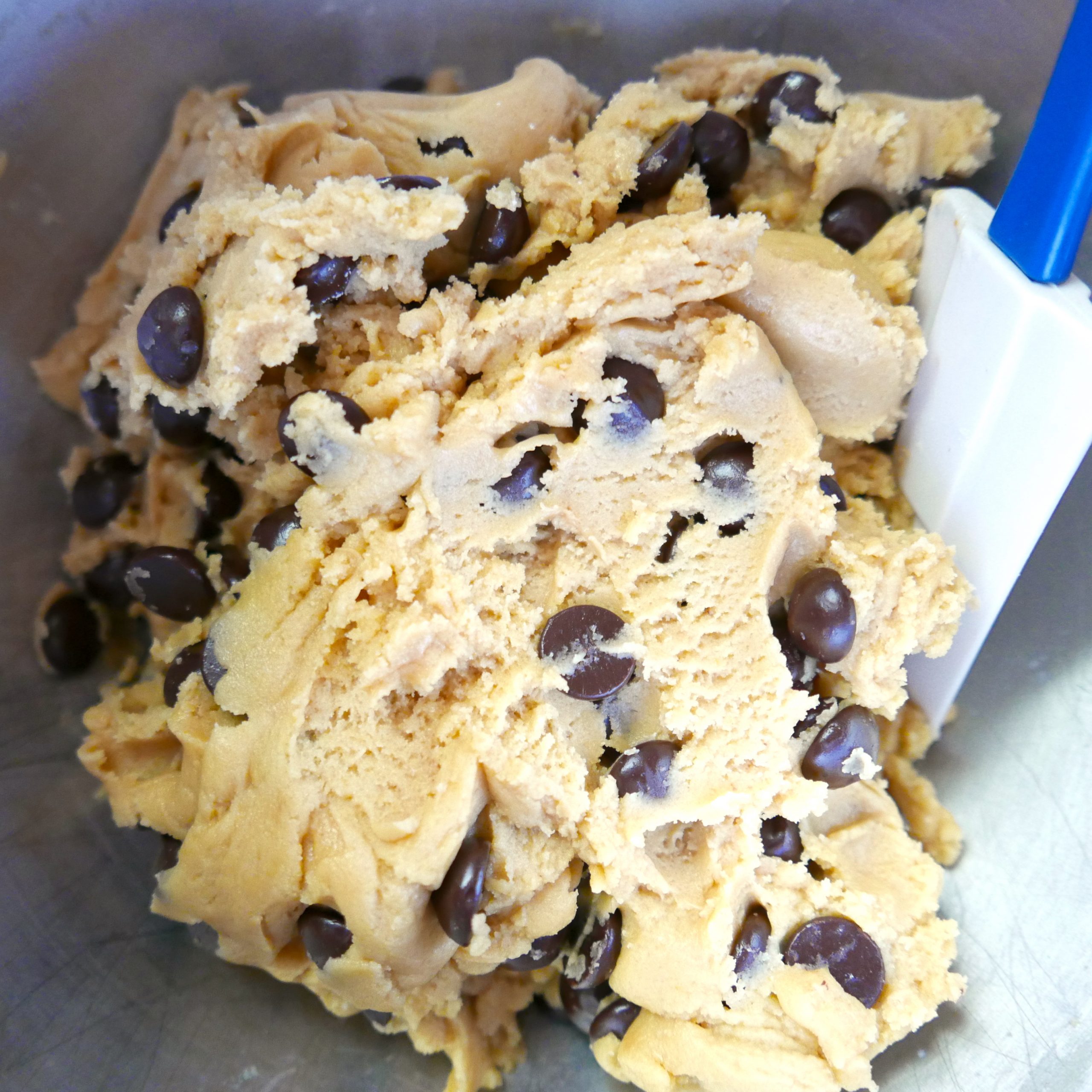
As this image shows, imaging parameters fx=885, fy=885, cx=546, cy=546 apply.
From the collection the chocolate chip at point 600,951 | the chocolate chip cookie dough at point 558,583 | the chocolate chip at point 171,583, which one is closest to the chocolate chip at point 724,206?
the chocolate chip cookie dough at point 558,583

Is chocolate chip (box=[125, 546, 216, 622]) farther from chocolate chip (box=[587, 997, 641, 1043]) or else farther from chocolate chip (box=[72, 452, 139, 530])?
chocolate chip (box=[587, 997, 641, 1043])

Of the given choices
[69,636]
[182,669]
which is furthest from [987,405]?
[69,636]

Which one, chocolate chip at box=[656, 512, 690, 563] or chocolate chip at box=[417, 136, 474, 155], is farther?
chocolate chip at box=[417, 136, 474, 155]

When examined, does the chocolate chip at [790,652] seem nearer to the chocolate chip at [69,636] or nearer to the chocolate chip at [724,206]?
the chocolate chip at [724,206]

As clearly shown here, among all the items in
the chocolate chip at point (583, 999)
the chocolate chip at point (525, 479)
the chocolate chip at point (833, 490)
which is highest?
the chocolate chip at point (833, 490)

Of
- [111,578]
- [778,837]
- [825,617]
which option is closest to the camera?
[825,617]

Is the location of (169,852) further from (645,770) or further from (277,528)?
(645,770)

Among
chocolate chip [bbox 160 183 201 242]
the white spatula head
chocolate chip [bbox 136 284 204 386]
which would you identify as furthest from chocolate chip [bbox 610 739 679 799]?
chocolate chip [bbox 160 183 201 242]
